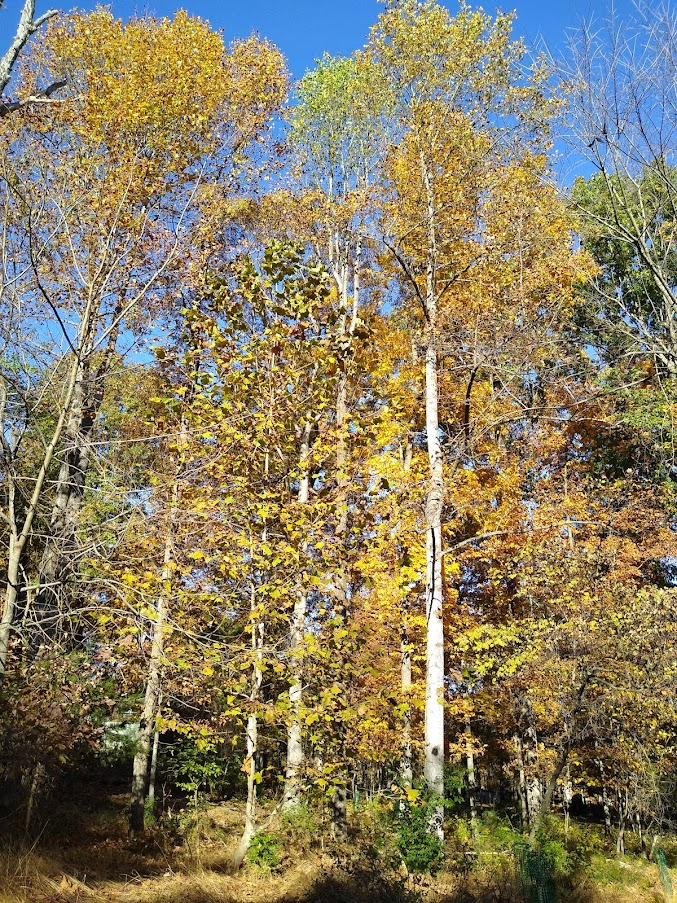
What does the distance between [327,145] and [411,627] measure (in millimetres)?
10385

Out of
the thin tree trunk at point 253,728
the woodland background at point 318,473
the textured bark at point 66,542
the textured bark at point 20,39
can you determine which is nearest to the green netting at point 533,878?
the woodland background at point 318,473

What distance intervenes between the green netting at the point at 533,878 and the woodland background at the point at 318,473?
0.05m

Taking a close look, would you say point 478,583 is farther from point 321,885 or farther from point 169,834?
point 321,885

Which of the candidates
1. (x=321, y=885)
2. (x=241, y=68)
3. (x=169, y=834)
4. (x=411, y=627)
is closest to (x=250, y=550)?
(x=321, y=885)

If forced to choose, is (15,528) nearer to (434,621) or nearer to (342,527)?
(342,527)

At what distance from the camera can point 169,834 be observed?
9711 millimetres

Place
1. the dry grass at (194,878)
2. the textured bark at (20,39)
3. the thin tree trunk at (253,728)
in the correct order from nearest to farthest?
the textured bark at (20,39) → the dry grass at (194,878) → the thin tree trunk at (253,728)

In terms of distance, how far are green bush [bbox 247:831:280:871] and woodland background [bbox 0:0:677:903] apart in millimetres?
36

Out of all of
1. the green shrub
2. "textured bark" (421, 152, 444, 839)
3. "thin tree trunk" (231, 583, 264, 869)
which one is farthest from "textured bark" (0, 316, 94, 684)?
"textured bark" (421, 152, 444, 839)

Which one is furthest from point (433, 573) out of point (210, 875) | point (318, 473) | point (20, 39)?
point (20, 39)

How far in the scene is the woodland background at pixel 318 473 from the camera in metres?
5.63

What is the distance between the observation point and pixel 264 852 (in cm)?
665

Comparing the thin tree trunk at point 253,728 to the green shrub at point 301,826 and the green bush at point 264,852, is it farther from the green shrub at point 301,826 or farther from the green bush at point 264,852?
the green shrub at point 301,826

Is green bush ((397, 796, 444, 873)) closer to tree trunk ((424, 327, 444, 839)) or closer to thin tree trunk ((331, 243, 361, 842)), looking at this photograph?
tree trunk ((424, 327, 444, 839))
